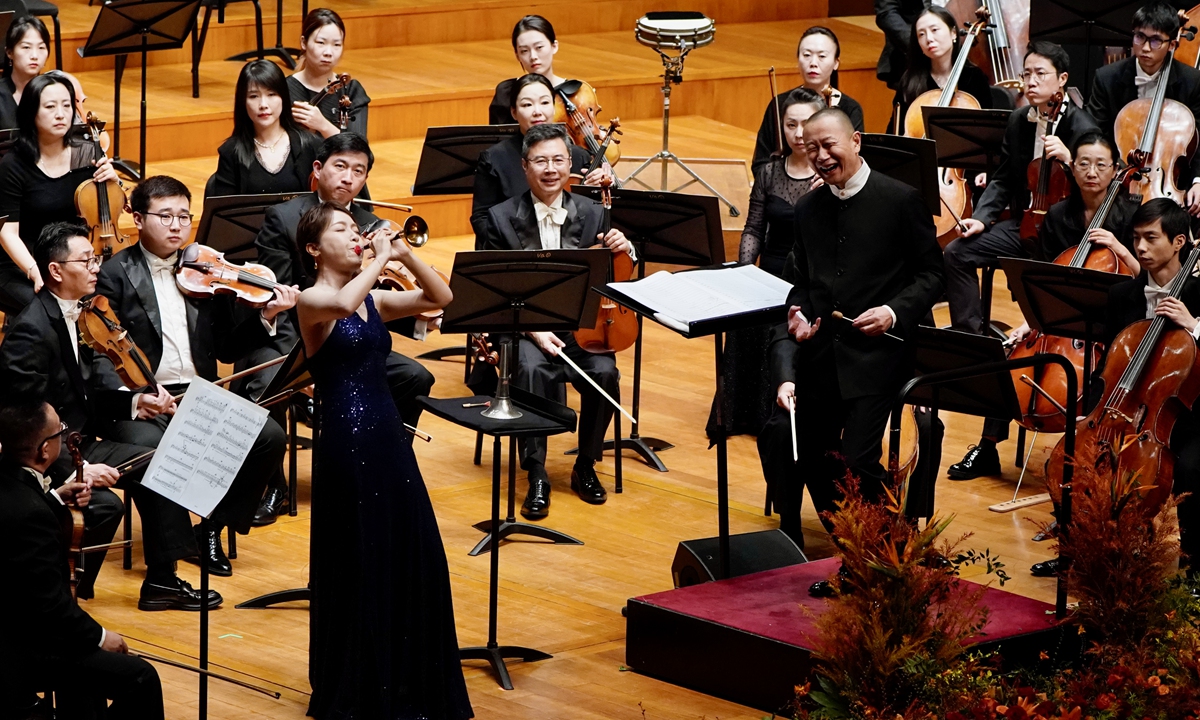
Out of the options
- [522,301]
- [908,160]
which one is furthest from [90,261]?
[908,160]

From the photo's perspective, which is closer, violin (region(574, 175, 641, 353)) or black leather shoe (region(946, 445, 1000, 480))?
violin (region(574, 175, 641, 353))

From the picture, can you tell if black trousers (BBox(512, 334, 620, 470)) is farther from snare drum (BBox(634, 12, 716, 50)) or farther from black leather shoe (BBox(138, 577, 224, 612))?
snare drum (BBox(634, 12, 716, 50))

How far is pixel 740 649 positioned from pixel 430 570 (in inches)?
31.2

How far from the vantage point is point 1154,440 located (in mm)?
4848

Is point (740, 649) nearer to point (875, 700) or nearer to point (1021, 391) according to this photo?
point (875, 700)

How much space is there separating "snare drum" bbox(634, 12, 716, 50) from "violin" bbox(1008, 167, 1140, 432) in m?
3.16

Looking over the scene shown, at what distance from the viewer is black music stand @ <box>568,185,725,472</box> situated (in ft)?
18.6

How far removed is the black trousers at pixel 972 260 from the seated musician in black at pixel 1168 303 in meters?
1.30

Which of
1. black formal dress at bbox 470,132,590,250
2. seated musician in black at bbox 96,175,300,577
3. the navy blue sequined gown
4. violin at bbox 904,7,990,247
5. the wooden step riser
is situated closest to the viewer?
the navy blue sequined gown

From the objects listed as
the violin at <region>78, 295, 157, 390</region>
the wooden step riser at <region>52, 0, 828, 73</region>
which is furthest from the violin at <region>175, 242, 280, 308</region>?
the wooden step riser at <region>52, 0, 828, 73</region>

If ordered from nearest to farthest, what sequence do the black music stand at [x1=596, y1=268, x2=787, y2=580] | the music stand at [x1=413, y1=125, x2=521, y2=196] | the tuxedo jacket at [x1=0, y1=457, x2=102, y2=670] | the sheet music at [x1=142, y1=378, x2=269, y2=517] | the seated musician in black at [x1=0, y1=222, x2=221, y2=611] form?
1. the tuxedo jacket at [x1=0, y1=457, x2=102, y2=670]
2. the sheet music at [x1=142, y1=378, x2=269, y2=517]
3. the black music stand at [x1=596, y1=268, x2=787, y2=580]
4. the seated musician in black at [x1=0, y1=222, x2=221, y2=611]
5. the music stand at [x1=413, y1=125, x2=521, y2=196]

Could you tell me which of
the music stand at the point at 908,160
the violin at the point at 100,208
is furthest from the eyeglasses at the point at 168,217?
the music stand at the point at 908,160

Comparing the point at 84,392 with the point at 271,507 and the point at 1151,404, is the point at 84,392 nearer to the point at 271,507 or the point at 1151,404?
the point at 271,507

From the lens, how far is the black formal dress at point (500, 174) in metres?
6.20
